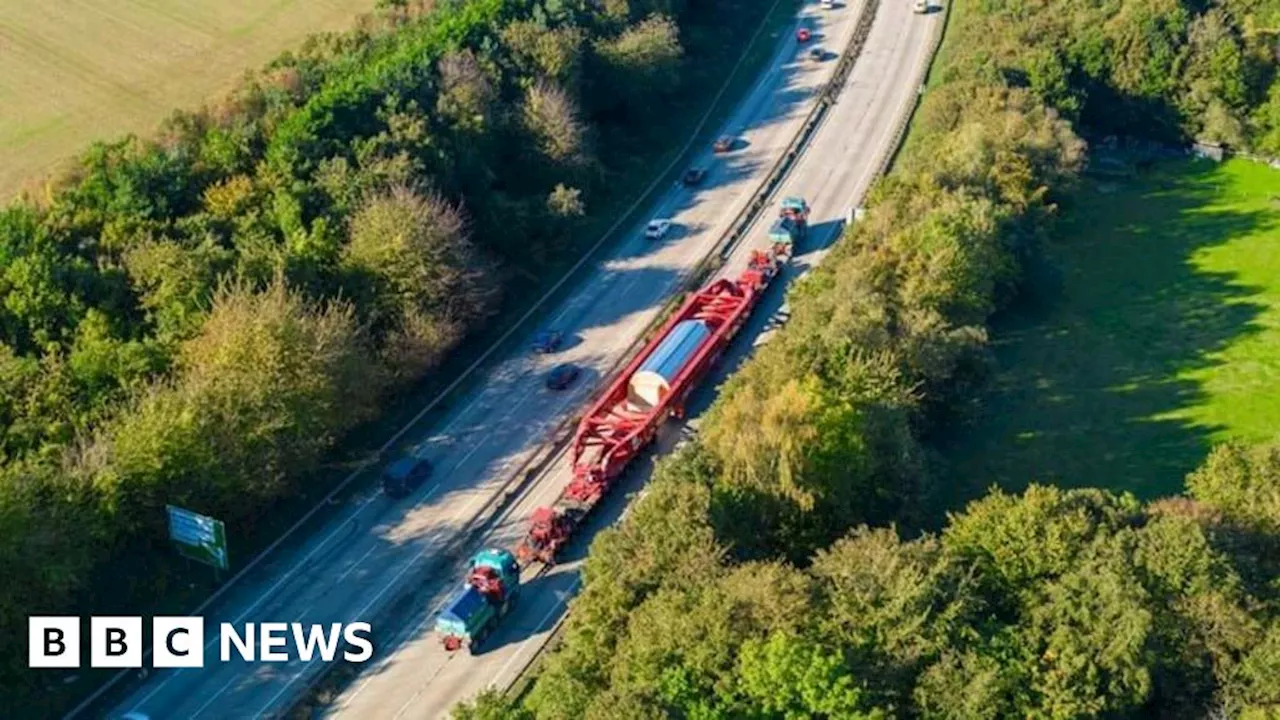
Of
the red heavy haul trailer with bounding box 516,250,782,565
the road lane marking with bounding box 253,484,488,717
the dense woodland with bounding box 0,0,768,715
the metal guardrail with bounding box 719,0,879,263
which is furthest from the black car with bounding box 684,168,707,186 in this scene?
the road lane marking with bounding box 253,484,488,717

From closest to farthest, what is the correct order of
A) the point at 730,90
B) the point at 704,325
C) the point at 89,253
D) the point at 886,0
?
the point at 89,253
the point at 704,325
the point at 730,90
the point at 886,0

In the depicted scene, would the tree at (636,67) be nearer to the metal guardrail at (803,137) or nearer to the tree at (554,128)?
the tree at (554,128)

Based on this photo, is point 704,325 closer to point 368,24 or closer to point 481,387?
point 481,387

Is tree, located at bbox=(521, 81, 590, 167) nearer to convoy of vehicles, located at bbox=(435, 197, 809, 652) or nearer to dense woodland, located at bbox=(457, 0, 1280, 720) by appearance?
convoy of vehicles, located at bbox=(435, 197, 809, 652)

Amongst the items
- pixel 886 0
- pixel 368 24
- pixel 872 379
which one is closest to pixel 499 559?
pixel 872 379

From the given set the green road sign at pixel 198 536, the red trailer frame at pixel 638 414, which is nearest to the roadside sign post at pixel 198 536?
the green road sign at pixel 198 536

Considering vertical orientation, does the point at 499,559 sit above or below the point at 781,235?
below

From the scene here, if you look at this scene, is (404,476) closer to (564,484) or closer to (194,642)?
(564,484)
